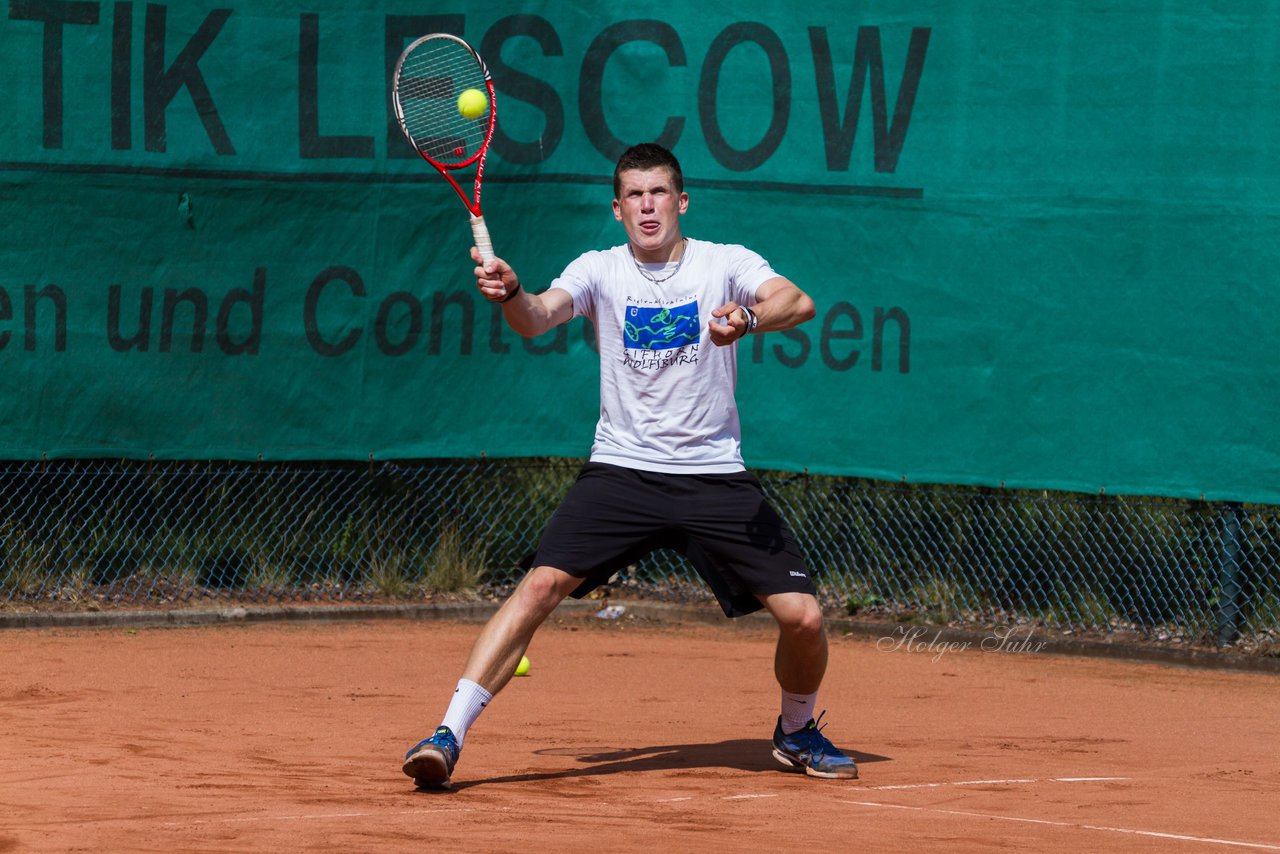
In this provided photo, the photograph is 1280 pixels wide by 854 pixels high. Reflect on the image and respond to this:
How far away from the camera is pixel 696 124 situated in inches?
318

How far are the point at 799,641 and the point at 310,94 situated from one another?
160 inches

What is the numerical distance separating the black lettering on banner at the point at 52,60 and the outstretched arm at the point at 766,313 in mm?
3879

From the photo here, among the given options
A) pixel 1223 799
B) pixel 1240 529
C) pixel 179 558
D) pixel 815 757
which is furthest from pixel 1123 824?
pixel 179 558

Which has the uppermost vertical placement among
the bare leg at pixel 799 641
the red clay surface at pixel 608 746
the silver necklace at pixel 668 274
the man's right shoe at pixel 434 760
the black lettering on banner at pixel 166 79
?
the black lettering on banner at pixel 166 79

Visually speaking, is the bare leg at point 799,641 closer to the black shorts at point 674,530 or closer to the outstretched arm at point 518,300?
the black shorts at point 674,530

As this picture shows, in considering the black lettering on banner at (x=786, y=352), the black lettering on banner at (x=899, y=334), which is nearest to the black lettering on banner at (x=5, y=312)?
the black lettering on banner at (x=786, y=352)

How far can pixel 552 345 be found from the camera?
8.20 meters

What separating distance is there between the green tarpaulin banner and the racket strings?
1394 millimetres

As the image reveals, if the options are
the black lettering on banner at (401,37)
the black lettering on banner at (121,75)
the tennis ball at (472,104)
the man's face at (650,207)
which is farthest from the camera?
the black lettering on banner at (401,37)

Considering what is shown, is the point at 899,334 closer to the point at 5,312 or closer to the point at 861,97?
the point at 861,97

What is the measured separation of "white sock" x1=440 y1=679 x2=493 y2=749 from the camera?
464 cm

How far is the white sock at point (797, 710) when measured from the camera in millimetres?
5074

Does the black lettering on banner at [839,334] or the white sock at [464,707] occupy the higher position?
the black lettering on banner at [839,334]

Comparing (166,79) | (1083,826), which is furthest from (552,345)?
(1083,826)
